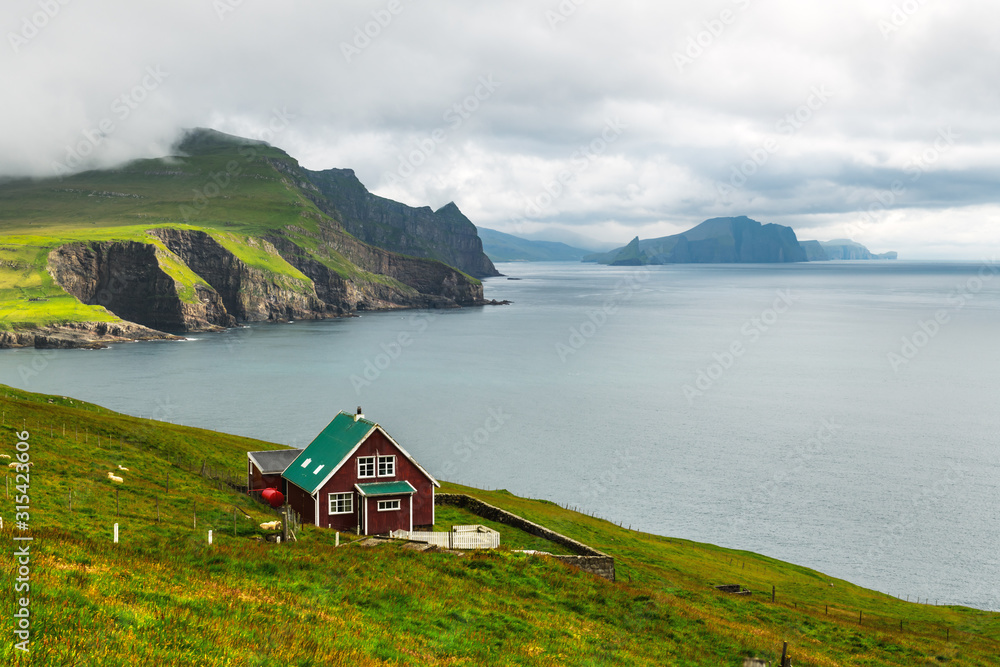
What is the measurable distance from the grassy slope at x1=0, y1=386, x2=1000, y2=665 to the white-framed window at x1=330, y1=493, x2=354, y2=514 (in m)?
3.91

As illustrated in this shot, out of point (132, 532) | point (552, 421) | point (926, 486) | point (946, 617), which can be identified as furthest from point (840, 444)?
point (132, 532)

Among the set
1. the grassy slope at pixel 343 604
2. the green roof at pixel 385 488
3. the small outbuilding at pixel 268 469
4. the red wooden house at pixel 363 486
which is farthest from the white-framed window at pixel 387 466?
the small outbuilding at pixel 268 469

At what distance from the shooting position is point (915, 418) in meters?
115

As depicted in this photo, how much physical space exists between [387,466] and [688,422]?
79775 millimetres

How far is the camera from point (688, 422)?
369ft

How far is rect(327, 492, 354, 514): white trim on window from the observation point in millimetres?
41156

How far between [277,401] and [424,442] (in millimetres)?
38278

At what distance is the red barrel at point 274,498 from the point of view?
45688mm

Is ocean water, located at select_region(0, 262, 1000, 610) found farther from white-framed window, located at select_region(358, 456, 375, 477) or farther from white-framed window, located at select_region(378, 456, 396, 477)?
white-framed window, located at select_region(358, 456, 375, 477)

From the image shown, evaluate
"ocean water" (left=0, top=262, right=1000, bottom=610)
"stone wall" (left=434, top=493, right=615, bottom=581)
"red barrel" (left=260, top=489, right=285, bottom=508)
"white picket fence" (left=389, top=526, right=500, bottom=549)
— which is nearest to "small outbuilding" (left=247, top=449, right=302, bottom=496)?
"red barrel" (left=260, top=489, right=285, bottom=508)

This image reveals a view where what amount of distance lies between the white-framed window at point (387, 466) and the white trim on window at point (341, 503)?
2.23 m

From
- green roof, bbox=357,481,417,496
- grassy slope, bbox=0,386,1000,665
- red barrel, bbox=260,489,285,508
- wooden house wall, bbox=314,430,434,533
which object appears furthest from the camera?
red barrel, bbox=260,489,285,508

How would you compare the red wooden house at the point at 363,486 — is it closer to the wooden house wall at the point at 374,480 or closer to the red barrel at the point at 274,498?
the wooden house wall at the point at 374,480

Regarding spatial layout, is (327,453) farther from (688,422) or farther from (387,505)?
(688,422)
